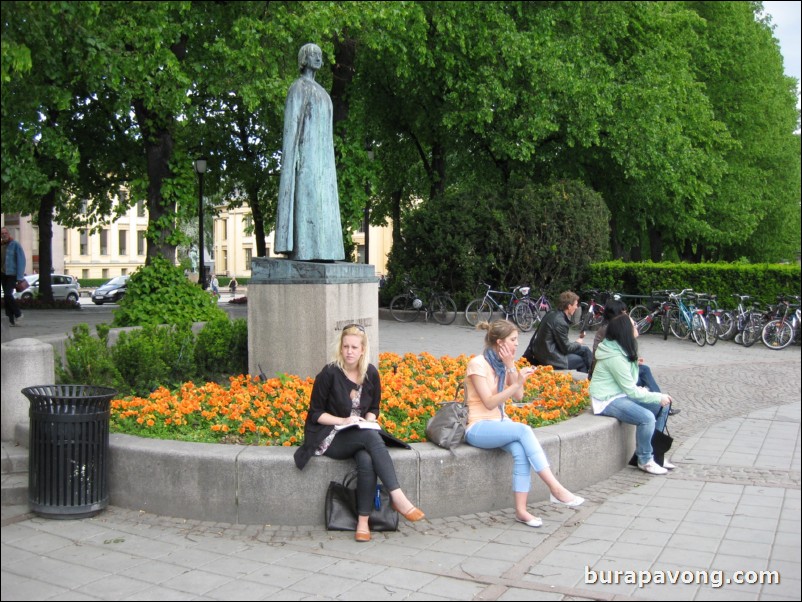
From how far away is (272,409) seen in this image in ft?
23.5

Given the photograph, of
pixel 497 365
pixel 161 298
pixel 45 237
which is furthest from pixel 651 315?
pixel 45 237

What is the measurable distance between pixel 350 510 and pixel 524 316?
15.0 m

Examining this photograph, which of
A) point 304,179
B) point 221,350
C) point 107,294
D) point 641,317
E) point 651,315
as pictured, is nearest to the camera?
point 304,179

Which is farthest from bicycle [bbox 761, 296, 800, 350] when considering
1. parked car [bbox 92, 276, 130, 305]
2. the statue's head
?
parked car [bbox 92, 276, 130, 305]

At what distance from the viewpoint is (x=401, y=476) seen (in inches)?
235

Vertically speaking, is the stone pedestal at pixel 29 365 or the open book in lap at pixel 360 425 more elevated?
the stone pedestal at pixel 29 365

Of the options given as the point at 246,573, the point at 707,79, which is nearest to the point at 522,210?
the point at 707,79

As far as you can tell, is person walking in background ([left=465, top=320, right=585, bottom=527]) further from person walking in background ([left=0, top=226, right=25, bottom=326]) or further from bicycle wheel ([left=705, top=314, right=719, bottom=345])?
bicycle wheel ([left=705, top=314, right=719, bottom=345])

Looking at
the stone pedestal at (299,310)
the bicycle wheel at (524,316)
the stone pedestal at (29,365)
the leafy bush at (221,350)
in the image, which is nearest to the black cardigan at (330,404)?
the stone pedestal at (299,310)

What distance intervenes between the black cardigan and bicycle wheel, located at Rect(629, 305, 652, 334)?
1392cm

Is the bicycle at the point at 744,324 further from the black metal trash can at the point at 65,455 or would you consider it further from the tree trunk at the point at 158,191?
the black metal trash can at the point at 65,455

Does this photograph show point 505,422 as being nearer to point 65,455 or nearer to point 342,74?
point 65,455

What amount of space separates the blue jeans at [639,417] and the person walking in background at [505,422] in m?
1.26

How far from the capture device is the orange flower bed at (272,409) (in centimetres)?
670
